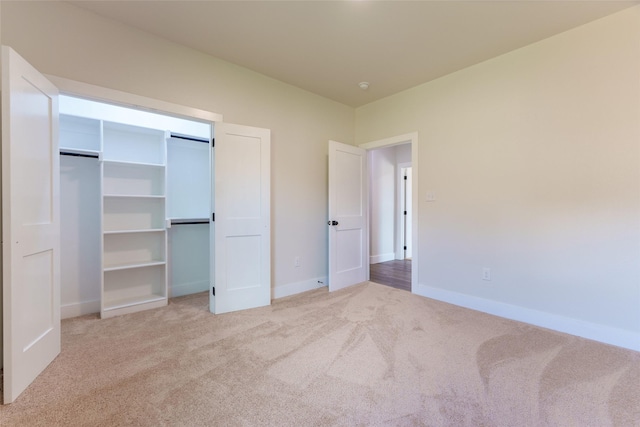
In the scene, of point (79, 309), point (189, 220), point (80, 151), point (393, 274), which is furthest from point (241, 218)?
point (393, 274)

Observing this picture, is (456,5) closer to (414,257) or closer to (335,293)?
(414,257)

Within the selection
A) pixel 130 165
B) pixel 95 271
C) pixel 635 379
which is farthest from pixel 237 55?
pixel 635 379

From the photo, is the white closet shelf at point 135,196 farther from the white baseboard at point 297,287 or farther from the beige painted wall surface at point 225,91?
the white baseboard at point 297,287

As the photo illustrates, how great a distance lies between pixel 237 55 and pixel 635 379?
4.08m

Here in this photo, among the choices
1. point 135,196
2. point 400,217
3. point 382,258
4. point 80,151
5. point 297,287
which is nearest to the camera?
point 80,151

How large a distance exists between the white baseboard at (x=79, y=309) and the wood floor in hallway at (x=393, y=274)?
3458mm

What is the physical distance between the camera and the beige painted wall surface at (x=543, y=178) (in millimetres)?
2141

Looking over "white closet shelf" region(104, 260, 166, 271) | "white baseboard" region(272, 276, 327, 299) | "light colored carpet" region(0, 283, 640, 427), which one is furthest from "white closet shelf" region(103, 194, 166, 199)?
"white baseboard" region(272, 276, 327, 299)

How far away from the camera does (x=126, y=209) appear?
9.81 ft

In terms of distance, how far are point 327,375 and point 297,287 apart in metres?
1.81

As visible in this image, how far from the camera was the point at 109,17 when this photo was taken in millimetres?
2229

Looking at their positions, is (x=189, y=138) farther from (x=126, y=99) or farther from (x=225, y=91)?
(x=126, y=99)

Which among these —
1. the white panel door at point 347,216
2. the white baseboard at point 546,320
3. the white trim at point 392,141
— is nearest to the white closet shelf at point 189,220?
the white panel door at point 347,216

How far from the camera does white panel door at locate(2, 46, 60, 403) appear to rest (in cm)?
149
